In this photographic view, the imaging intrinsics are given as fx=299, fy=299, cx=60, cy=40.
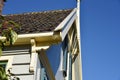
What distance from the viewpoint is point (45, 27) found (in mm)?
7551

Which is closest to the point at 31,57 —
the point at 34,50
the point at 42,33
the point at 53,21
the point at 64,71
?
the point at 34,50

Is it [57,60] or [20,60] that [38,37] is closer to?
[20,60]

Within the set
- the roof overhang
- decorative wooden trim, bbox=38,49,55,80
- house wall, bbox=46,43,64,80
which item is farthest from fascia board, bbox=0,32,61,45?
house wall, bbox=46,43,64,80

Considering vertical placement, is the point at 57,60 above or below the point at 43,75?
above

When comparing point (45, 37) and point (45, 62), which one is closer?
point (45, 37)

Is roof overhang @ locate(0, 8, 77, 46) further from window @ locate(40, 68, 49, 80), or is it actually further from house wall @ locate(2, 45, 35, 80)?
window @ locate(40, 68, 49, 80)

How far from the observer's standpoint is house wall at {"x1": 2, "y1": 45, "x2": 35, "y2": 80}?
6707 mm

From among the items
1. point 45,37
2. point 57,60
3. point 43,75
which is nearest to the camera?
point 45,37

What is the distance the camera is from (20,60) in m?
7.05

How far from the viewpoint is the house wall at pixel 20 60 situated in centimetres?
671

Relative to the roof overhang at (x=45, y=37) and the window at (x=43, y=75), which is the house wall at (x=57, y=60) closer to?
the window at (x=43, y=75)

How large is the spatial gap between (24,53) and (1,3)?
3.85 meters

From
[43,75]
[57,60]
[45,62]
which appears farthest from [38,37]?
[57,60]

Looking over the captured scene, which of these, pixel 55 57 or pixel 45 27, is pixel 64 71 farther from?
pixel 45 27
